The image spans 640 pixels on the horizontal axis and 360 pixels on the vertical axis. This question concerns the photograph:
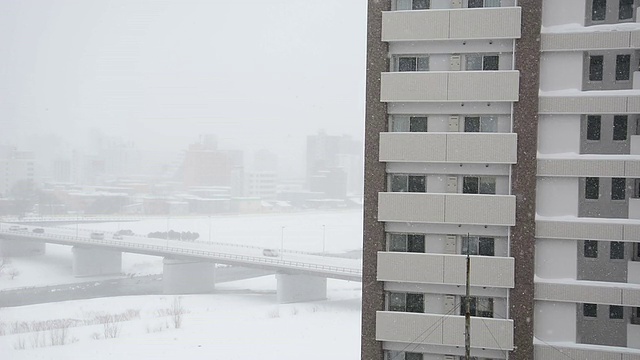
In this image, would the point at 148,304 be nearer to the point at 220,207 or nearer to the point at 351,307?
the point at 351,307

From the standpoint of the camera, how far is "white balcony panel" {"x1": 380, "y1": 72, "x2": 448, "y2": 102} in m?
12.4

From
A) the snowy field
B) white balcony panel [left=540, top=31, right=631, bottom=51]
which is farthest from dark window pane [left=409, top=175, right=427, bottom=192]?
the snowy field

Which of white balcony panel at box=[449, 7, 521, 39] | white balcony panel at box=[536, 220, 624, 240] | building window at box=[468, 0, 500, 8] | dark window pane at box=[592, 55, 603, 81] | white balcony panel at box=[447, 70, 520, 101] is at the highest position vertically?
building window at box=[468, 0, 500, 8]

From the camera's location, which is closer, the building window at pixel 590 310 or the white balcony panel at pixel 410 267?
the building window at pixel 590 310

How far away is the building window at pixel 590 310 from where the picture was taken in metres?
12.1

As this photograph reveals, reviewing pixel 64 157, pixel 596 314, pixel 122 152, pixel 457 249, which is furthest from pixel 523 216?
pixel 122 152

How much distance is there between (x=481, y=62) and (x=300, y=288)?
3404cm

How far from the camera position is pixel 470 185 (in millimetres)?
12609

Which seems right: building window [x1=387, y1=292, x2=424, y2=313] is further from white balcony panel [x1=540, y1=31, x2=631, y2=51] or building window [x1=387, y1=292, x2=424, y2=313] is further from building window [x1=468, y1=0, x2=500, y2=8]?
building window [x1=468, y1=0, x2=500, y2=8]

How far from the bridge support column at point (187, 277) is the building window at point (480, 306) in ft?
134

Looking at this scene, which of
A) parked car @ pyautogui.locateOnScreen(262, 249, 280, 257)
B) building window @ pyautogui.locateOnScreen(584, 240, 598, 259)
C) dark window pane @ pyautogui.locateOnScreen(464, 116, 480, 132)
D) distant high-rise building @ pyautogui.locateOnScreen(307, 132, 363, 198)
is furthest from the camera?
distant high-rise building @ pyautogui.locateOnScreen(307, 132, 363, 198)

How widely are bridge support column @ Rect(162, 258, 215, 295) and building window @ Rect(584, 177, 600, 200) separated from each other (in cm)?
4221

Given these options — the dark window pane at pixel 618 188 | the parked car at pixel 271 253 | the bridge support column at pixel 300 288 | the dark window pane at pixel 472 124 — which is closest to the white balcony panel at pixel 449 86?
the dark window pane at pixel 472 124

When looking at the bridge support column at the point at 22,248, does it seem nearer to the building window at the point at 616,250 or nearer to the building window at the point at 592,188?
the building window at the point at 592,188
